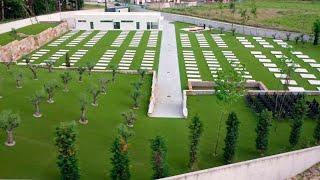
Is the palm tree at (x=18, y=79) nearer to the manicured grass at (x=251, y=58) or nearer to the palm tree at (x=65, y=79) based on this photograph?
the palm tree at (x=65, y=79)

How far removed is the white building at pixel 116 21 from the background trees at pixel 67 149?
105 feet

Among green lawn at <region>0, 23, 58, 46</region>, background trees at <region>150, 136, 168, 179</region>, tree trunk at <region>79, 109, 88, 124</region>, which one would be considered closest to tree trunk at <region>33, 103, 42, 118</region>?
tree trunk at <region>79, 109, 88, 124</region>

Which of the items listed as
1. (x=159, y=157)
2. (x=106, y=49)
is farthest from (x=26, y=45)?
(x=159, y=157)

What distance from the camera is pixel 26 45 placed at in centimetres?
3123

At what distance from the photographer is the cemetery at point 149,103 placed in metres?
13.9

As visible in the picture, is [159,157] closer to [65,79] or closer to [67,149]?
[67,149]

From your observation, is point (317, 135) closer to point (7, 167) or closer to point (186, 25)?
point (7, 167)

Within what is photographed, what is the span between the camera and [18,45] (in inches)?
1179

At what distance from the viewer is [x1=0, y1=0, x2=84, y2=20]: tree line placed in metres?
39.6

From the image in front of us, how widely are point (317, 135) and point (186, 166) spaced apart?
225 inches

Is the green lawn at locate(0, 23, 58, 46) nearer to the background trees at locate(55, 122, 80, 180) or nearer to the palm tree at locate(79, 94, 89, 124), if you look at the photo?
the palm tree at locate(79, 94, 89, 124)

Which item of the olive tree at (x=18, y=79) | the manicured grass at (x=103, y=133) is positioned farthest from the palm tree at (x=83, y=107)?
the olive tree at (x=18, y=79)

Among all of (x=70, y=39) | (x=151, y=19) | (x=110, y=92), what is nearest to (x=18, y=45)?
(x=70, y=39)

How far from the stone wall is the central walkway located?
1024 centimetres
